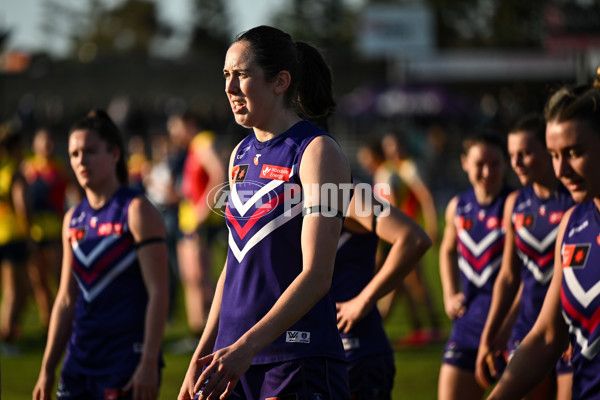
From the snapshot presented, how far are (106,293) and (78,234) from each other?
365 millimetres

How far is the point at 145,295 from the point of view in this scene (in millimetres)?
4883

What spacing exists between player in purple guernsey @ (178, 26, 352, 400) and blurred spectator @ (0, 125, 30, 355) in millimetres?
7399

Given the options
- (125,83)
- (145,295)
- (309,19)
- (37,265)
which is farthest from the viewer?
(309,19)

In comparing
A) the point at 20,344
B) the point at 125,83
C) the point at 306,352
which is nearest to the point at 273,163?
the point at 306,352

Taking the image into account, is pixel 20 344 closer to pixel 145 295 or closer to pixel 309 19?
pixel 145 295

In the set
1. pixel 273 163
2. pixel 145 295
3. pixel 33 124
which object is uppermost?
pixel 33 124

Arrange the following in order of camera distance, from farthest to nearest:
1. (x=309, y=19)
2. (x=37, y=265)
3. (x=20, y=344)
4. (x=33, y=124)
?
1. (x=309, y=19)
2. (x=33, y=124)
3. (x=37, y=265)
4. (x=20, y=344)

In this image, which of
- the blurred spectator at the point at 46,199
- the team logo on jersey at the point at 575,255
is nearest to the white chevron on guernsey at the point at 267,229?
the team logo on jersey at the point at 575,255

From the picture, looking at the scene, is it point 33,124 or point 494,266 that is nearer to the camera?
point 494,266

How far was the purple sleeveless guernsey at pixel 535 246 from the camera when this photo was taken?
17.0 ft

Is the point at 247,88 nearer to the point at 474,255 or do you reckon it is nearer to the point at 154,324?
the point at 154,324

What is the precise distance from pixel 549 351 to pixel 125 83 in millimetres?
49502

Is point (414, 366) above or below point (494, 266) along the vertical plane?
below

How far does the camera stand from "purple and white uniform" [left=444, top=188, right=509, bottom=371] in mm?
5688
